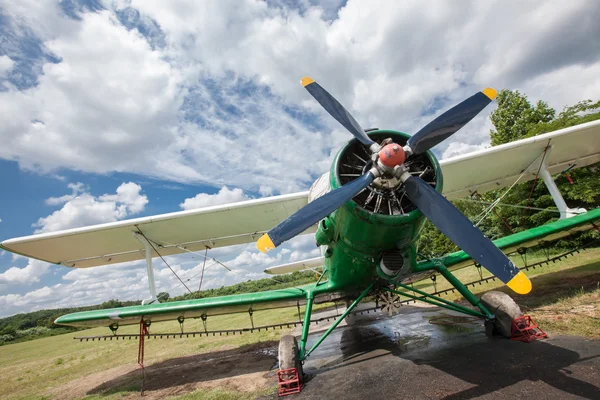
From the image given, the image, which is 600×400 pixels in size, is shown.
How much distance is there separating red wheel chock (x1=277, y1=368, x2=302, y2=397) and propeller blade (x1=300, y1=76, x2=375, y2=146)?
384cm

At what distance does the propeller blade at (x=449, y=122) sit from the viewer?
4164 millimetres

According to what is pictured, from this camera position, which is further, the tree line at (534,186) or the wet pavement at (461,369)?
the tree line at (534,186)

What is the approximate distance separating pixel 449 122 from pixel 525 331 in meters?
3.72

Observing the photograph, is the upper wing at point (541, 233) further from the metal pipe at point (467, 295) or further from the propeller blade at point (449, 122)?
the propeller blade at point (449, 122)

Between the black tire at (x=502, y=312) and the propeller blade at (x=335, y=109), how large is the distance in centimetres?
385

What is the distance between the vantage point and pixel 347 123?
4.39 meters

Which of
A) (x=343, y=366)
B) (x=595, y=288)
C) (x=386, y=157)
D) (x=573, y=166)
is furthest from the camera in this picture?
(x=573, y=166)

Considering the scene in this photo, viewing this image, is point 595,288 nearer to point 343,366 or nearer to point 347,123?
point 343,366

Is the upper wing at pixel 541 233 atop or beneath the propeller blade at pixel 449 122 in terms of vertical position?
beneath

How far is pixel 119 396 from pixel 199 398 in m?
2.58

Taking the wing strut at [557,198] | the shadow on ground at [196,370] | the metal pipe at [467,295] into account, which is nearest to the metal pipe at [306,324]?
the shadow on ground at [196,370]

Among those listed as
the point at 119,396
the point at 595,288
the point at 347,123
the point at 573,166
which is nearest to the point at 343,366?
the point at 347,123

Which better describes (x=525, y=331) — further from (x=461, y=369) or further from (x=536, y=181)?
(x=536, y=181)

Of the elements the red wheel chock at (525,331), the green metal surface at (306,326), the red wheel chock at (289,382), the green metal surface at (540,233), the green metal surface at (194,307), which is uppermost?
the green metal surface at (540,233)
